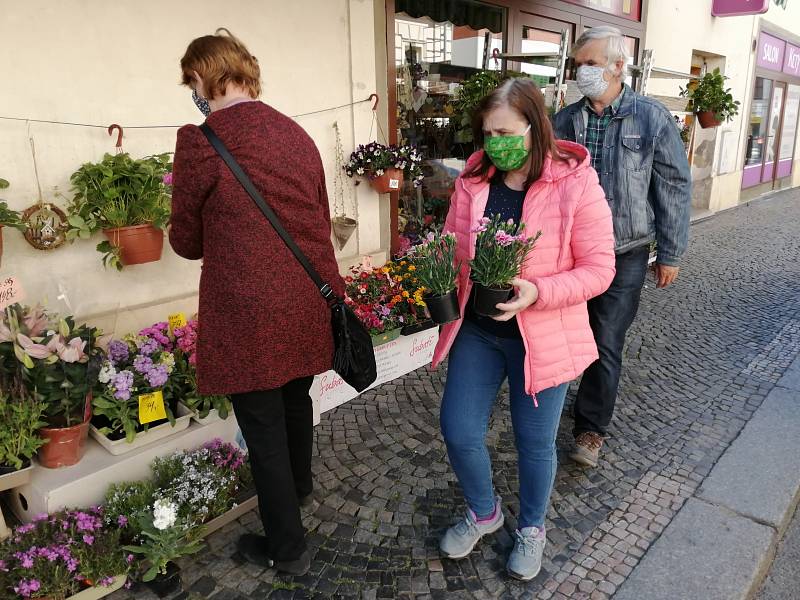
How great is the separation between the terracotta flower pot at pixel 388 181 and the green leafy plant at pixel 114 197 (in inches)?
74.0

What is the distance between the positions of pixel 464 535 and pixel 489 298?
1.12m

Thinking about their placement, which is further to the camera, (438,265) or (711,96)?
(711,96)

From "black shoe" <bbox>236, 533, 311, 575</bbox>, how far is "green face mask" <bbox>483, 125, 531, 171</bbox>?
1678 mm

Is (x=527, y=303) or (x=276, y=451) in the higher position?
(x=527, y=303)

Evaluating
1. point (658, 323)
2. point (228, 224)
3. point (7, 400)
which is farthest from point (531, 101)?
point (658, 323)

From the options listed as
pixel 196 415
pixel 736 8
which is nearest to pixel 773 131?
pixel 736 8

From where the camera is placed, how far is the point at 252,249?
1.90 meters

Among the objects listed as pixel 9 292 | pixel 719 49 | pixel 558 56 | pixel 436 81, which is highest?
pixel 719 49

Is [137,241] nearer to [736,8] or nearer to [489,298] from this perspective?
[489,298]

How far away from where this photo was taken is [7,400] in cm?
245

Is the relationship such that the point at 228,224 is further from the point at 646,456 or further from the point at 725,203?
the point at 725,203

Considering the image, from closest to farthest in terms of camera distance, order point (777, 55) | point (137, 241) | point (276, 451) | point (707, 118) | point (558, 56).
A: point (276, 451) < point (137, 241) < point (558, 56) < point (707, 118) < point (777, 55)

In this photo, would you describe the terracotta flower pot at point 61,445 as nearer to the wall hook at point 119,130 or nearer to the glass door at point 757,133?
the wall hook at point 119,130

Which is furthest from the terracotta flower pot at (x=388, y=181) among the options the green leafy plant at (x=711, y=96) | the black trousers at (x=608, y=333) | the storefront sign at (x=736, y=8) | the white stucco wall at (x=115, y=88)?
the storefront sign at (x=736, y=8)
